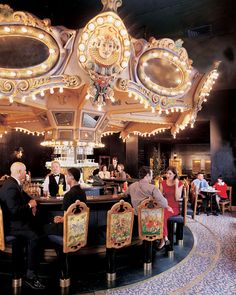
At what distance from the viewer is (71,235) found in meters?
3.46

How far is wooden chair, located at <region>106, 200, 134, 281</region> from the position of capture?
3705mm

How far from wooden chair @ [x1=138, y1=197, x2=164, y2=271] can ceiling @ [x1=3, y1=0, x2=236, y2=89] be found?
5301mm

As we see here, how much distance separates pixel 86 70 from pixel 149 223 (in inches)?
101

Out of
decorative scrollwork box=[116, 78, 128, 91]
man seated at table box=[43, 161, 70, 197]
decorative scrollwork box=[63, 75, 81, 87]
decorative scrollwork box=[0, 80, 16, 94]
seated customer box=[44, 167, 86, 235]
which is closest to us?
seated customer box=[44, 167, 86, 235]

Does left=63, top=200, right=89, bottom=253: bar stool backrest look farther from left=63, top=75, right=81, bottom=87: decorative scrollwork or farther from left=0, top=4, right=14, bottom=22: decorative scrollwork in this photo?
left=0, top=4, right=14, bottom=22: decorative scrollwork

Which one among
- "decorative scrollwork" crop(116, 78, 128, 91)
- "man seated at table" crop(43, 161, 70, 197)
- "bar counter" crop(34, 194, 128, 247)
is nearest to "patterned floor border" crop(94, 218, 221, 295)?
"bar counter" crop(34, 194, 128, 247)

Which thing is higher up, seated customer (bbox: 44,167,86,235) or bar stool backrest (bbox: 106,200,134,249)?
seated customer (bbox: 44,167,86,235)

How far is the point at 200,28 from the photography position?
810 centimetres

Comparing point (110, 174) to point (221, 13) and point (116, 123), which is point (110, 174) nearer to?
point (116, 123)

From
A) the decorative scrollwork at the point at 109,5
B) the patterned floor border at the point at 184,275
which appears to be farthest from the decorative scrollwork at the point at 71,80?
the patterned floor border at the point at 184,275

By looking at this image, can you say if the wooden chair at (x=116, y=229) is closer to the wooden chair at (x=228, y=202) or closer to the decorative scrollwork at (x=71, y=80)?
the decorative scrollwork at (x=71, y=80)

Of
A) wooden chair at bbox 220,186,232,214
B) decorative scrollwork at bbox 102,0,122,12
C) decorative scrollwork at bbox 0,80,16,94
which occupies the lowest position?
wooden chair at bbox 220,186,232,214

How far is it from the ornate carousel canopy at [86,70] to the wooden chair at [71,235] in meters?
1.98

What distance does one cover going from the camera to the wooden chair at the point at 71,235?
11.1 ft
